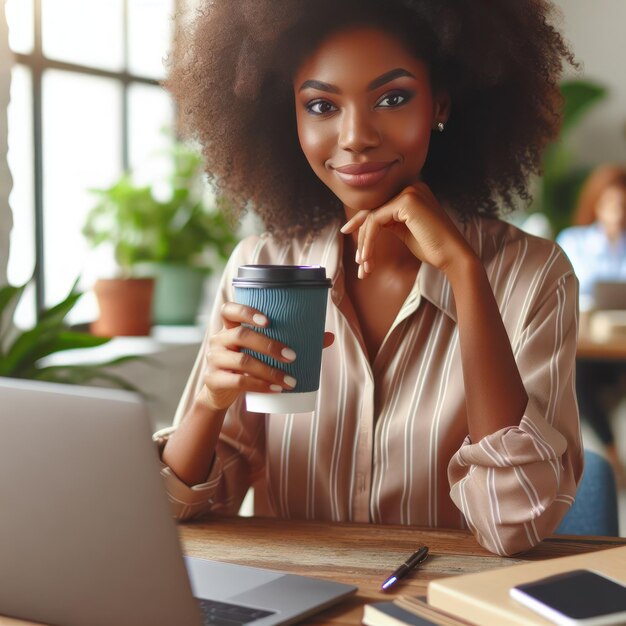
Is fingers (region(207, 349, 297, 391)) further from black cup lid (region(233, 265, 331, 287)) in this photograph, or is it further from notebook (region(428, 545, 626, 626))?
notebook (region(428, 545, 626, 626))

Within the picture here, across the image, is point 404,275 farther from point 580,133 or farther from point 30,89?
point 580,133

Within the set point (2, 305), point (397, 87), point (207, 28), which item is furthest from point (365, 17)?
point (2, 305)

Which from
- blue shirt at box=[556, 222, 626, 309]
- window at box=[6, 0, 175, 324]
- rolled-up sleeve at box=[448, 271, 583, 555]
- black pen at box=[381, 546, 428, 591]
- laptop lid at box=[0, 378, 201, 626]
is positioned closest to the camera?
laptop lid at box=[0, 378, 201, 626]

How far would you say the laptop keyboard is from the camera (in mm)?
888

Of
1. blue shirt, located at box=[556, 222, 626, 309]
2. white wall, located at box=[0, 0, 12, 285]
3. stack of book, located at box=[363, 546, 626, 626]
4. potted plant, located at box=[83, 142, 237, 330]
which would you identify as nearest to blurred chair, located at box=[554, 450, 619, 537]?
stack of book, located at box=[363, 546, 626, 626]

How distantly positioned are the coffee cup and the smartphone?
0.36 metres

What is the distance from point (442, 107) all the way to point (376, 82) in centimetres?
22

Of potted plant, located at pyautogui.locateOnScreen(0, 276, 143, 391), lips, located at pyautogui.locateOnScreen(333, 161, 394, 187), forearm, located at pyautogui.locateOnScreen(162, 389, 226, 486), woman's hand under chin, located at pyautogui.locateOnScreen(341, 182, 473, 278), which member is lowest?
forearm, located at pyautogui.locateOnScreen(162, 389, 226, 486)

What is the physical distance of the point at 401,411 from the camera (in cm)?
146

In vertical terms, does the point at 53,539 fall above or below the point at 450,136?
below

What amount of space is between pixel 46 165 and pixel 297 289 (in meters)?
2.62

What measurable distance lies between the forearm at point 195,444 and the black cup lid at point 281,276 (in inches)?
11.2

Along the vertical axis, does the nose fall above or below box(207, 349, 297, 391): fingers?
above

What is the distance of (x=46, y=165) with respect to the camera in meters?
3.45
